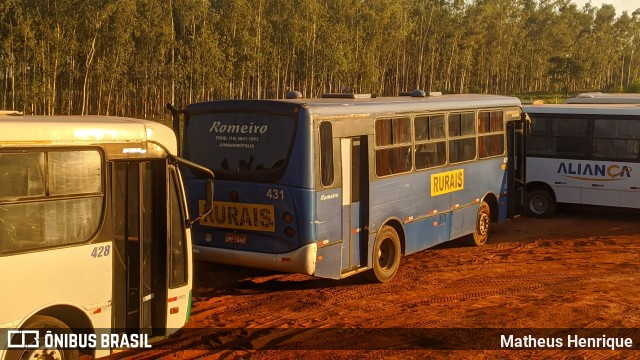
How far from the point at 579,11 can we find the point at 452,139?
112116mm

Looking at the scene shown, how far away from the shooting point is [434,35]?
292ft

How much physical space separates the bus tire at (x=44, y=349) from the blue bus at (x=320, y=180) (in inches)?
157

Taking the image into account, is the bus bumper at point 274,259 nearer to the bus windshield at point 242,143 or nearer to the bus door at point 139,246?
the bus windshield at point 242,143

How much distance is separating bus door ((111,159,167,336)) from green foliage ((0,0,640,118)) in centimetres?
3972

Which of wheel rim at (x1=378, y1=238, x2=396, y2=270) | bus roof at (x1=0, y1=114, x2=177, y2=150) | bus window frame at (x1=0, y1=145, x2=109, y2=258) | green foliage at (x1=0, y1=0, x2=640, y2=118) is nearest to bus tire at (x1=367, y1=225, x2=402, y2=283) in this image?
wheel rim at (x1=378, y1=238, x2=396, y2=270)

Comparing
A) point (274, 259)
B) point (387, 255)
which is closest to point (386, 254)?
point (387, 255)

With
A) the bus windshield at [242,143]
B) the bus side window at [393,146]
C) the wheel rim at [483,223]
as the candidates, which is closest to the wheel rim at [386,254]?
the bus side window at [393,146]

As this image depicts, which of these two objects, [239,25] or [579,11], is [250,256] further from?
[579,11]

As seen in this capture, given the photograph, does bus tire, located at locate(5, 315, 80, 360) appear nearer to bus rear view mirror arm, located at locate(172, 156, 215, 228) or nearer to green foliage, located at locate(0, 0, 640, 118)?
bus rear view mirror arm, located at locate(172, 156, 215, 228)

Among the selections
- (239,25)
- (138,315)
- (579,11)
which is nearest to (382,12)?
(239,25)

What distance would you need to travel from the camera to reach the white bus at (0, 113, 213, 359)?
279 inches

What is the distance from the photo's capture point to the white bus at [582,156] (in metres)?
19.8

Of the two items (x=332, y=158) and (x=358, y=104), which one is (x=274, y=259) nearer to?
(x=332, y=158)

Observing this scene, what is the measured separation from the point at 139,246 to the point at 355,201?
4591 mm
